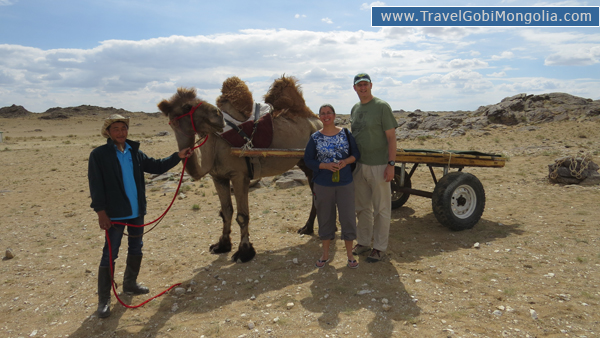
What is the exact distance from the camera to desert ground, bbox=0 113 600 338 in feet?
12.0

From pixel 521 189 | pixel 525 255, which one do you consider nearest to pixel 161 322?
pixel 525 255

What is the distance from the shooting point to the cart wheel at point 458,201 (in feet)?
19.9

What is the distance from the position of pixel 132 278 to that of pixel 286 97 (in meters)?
3.83

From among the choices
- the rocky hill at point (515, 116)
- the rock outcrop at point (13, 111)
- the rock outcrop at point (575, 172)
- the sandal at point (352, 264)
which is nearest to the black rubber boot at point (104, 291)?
the sandal at point (352, 264)

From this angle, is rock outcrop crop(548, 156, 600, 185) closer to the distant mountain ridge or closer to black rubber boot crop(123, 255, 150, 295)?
black rubber boot crop(123, 255, 150, 295)

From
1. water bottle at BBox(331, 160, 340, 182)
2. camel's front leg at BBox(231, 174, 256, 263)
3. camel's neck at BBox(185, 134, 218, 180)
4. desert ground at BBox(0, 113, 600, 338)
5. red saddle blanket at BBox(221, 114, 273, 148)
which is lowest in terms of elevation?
desert ground at BBox(0, 113, 600, 338)

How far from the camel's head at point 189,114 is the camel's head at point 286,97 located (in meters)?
1.91

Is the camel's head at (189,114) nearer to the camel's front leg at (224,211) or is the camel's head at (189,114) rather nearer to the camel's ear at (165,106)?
the camel's ear at (165,106)

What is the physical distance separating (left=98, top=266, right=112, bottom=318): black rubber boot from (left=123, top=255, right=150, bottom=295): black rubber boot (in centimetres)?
34

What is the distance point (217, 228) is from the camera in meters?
7.44

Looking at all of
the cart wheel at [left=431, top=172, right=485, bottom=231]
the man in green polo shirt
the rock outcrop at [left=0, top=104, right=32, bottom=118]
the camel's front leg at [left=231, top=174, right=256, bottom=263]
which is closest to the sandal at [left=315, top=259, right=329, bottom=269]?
the man in green polo shirt

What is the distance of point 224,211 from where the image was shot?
5938 millimetres

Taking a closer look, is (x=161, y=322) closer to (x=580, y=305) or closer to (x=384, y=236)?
(x=384, y=236)

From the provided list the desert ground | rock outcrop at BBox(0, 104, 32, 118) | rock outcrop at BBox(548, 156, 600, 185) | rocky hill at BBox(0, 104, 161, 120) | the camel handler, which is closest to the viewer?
the desert ground
